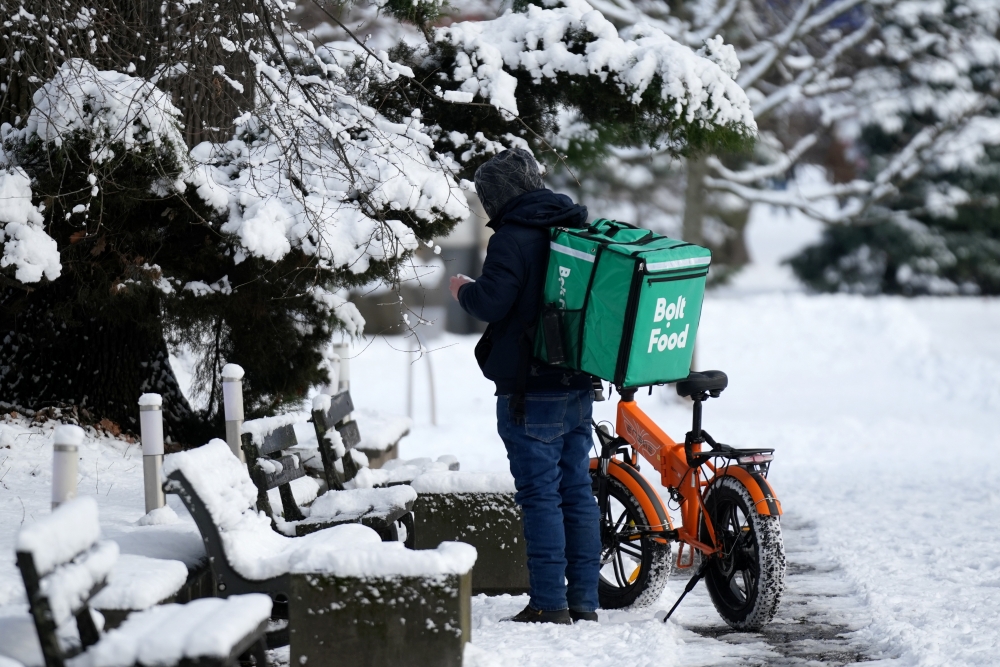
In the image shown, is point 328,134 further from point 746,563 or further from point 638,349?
point 746,563

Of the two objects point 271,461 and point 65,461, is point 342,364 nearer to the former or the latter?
point 271,461

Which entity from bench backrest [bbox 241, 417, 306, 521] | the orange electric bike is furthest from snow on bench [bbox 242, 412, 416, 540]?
the orange electric bike

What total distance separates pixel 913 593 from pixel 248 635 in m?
3.44

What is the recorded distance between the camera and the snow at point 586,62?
6375 millimetres

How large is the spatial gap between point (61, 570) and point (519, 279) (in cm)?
210

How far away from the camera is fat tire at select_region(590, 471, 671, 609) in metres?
5.08

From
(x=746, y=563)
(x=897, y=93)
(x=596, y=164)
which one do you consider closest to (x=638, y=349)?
(x=746, y=563)

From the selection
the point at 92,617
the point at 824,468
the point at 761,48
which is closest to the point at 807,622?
the point at 92,617

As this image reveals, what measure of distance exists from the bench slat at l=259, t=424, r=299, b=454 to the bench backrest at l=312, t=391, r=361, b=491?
19cm

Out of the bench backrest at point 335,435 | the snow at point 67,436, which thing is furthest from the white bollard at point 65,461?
the bench backrest at point 335,435

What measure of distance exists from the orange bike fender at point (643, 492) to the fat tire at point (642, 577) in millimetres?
26

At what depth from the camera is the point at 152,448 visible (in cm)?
534

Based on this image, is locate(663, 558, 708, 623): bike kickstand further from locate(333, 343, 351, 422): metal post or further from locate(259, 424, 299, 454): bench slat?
locate(333, 343, 351, 422): metal post

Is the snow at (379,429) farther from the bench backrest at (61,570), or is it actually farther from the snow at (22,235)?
the bench backrest at (61,570)
